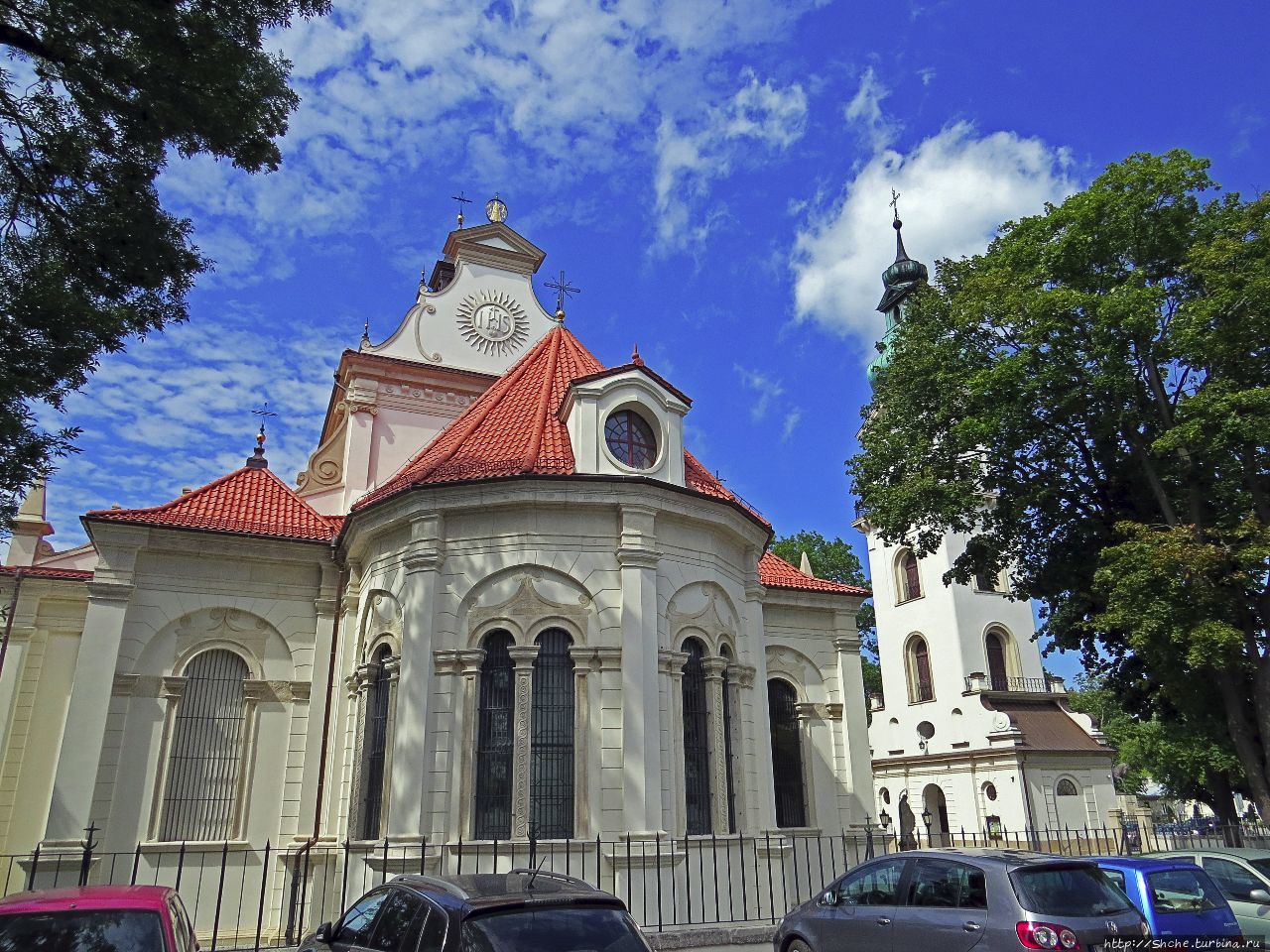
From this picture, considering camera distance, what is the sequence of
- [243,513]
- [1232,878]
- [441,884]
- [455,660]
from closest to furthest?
[441,884]
[1232,878]
[455,660]
[243,513]

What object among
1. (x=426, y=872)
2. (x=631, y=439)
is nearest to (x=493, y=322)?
(x=631, y=439)

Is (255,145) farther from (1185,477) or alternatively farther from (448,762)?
(1185,477)

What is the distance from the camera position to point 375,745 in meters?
14.4

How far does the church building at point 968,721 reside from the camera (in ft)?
113

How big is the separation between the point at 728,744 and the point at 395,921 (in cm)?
928

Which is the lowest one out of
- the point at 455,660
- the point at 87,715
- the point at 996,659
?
the point at 87,715

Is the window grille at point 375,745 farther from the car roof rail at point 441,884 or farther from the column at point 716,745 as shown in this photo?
the car roof rail at point 441,884

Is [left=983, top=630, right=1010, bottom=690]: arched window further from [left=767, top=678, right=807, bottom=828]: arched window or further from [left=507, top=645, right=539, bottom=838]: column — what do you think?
[left=507, top=645, right=539, bottom=838]: column

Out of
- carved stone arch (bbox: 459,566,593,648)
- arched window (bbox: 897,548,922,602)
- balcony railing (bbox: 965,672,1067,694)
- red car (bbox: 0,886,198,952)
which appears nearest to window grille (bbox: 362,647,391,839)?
carved stone arch (bbox: 459,566,593,648)

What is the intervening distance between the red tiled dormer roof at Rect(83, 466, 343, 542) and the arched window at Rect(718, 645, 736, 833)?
26.7 ft

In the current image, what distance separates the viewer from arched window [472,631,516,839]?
42.0ft

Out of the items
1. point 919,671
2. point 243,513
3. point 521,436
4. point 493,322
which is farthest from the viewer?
point 919,671

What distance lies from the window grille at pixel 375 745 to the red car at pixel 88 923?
26.2 feet

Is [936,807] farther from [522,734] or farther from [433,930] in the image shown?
[433,930]
